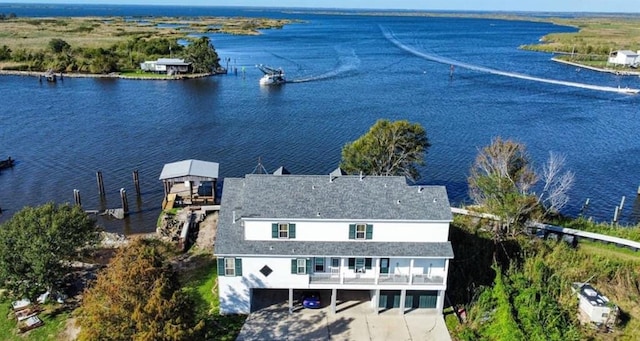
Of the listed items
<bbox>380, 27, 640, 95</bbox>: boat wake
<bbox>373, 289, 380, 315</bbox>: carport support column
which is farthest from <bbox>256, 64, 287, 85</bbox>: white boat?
<bbox>373, 289, 380, 315</bbox>: carport support column

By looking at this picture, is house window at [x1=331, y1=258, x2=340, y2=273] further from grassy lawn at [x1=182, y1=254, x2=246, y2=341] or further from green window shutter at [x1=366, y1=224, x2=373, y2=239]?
grassy lawn at [x1=182, y1=254, x2=246, y2=341]

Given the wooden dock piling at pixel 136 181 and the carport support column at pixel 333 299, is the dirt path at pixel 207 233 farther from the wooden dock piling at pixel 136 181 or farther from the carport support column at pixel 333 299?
the carport support column at pixel 333 299

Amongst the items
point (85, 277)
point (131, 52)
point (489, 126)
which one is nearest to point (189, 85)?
point (131, 52)

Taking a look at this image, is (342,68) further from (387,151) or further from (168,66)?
(387,151)

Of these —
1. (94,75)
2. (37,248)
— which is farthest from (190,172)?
(94,75)

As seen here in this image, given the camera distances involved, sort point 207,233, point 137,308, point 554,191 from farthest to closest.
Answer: point 554,191, point 207,233, point 137,308

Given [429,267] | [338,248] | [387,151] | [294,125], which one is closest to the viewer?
[338,248]
